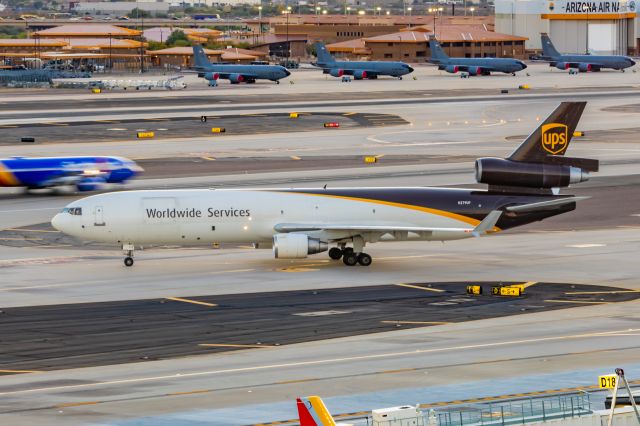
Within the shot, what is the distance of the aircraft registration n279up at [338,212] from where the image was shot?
6831cm

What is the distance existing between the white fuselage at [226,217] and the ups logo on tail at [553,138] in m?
5.92

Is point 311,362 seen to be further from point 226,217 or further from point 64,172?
point 64,172

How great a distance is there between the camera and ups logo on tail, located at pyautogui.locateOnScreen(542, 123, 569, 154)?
70625 mm

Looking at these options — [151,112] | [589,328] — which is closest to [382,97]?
[151,112]

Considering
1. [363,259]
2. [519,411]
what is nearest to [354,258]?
[363,259]

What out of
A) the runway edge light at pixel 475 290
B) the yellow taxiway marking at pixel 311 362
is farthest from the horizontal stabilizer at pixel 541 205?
the yellow taxiway marking at pixel 311 362

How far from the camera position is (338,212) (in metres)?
69.1

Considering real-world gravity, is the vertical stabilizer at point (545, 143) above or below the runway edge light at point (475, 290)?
above

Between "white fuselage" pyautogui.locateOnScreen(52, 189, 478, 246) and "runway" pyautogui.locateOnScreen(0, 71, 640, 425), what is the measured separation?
188 cm

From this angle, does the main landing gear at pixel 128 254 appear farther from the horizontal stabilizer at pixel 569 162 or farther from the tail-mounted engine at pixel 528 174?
the horizontal stabilizer at pixel 569 162

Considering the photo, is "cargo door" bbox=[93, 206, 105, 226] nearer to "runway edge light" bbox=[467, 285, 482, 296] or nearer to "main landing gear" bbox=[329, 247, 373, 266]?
"main landing gear" bbox=[329, 247, 373, 266]

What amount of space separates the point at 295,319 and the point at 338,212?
14.2 metres

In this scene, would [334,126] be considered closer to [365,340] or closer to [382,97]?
[382,97]

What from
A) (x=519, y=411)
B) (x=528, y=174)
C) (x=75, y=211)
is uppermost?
(x=528, y=174)
